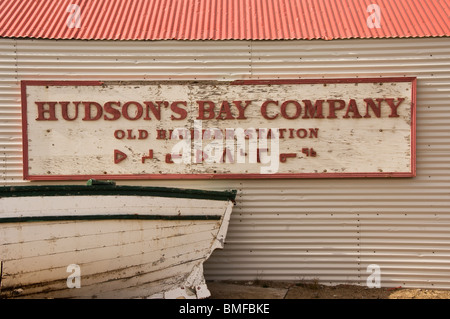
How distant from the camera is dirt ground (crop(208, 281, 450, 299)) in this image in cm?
730

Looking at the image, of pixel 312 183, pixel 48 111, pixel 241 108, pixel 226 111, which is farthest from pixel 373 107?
pixel 48 111

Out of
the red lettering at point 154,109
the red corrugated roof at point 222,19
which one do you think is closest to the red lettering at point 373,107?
the red corrugated roof at point 222,19

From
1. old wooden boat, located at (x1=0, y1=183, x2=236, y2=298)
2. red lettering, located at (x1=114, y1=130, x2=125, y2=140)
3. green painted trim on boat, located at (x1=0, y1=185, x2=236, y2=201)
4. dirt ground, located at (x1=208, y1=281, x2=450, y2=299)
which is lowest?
dirt ground, located at (x1=208, y1=281, x2=450, y2=299)

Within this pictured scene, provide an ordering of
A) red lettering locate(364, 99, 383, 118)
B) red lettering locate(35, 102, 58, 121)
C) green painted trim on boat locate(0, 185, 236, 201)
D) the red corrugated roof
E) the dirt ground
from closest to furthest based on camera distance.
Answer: green painted trim on boat locate(0, 185, 236, 201) → the dirt ground → red lettering locate(364, 99, 383, 118) → red lettering locate(35, 102, 58, 121) → the red corrugated roof

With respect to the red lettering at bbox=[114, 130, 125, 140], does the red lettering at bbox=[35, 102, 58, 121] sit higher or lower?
higher

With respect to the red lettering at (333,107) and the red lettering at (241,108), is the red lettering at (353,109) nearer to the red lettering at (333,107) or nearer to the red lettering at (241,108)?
the red lettering at (333,107)

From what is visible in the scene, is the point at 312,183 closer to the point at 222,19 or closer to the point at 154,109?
the point at 154,109

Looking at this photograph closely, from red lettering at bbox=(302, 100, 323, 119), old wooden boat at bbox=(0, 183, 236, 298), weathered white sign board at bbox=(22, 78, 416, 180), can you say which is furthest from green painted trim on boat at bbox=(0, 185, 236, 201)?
red lettering at bbox=(302, 100, 323, 119)

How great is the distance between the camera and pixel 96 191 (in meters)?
6.26

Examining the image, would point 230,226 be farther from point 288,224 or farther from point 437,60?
point 437,60

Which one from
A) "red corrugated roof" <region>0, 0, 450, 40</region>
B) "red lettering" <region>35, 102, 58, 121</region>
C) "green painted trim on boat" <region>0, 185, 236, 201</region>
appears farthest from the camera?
"red corrugated roof" <region>0, 0, 450, 40</region>

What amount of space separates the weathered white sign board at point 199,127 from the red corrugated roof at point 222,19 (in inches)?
32.9

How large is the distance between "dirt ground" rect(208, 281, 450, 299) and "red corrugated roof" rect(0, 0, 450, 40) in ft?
13.0

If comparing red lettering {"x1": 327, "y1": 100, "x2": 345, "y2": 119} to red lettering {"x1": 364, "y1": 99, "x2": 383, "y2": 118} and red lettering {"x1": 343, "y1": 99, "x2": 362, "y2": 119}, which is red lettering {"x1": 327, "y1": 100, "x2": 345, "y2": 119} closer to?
red lettering {"x1": 343, "y1": 99, "x2": 362, "y2": 119}
